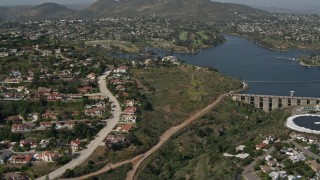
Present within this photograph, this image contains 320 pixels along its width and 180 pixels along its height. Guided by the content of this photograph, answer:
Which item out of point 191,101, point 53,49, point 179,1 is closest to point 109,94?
point 191,101

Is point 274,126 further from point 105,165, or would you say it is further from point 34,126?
point 34,126

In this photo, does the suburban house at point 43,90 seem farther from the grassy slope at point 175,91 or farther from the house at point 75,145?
the house at point 75,145

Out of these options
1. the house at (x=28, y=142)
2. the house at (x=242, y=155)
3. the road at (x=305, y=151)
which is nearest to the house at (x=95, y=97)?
the house at (x=28, y=142)

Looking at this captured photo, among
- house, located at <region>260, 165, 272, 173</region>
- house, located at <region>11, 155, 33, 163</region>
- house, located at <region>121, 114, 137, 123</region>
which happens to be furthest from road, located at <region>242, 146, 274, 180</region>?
house, located at <region>11, 155, 33, 163</region>

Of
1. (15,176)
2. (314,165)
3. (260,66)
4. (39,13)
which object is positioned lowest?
(39,13)

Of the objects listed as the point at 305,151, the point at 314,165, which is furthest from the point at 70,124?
the point at 314,165

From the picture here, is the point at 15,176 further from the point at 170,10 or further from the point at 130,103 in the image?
the point at 170,10

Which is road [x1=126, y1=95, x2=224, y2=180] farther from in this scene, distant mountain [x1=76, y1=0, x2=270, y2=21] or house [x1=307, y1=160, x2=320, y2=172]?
distant mountain [x1=76, y1=0, x2=270, y2=21]
